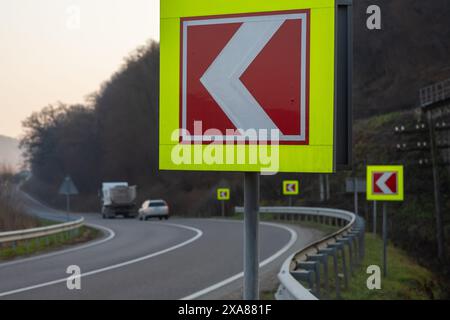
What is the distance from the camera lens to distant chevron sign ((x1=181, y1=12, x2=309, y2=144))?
2.35 meters

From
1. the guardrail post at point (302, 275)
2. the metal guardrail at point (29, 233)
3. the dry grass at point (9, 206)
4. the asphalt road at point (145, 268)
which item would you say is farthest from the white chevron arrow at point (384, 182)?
the dry grass at point (9, 206)

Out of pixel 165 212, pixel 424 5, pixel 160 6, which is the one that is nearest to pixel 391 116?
pixel 165 212

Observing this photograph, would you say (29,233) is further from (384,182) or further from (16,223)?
(384,182)

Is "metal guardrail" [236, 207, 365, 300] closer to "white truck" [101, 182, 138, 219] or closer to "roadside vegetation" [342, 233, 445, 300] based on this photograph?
"roadside vegetation" [342, 233, 445, 300]

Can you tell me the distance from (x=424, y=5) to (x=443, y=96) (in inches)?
894

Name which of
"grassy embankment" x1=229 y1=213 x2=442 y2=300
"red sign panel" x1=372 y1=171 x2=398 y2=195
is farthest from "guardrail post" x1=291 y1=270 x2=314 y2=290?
"red sign panel" x1=372 y1=171 x2=398 y2=195

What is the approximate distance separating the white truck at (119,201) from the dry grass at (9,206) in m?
16.7

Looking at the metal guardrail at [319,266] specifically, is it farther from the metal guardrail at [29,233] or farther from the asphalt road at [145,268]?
the metal guardrail at [29,233]

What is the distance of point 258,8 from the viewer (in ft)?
Answer: 7.88

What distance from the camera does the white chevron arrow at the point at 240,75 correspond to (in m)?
2.36

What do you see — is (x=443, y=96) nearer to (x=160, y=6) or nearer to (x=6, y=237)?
(x=6, y=237)

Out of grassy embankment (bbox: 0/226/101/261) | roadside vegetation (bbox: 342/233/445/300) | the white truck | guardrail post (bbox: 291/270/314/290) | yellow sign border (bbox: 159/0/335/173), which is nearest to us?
yellow sign border (bbox: 159/0/335/173)

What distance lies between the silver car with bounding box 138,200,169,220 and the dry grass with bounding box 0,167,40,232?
64.6 feet

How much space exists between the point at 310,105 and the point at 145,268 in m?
13.1
